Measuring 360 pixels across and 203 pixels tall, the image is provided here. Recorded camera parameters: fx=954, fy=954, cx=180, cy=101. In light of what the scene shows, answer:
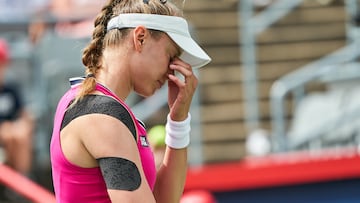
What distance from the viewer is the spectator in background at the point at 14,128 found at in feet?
22.0

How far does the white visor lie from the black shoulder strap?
223mm

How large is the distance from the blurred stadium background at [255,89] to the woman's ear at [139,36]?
12.4ft

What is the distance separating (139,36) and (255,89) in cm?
599

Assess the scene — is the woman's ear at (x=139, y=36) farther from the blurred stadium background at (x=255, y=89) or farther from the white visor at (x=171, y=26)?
the blurred stadium background at (x=255, y=89)

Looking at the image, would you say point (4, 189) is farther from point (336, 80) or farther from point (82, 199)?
point (336, 80)

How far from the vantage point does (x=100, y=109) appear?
2424 millimetres

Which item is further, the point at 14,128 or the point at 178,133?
the point at 14,128

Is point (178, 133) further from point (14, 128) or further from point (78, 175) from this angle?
point (14, 128)

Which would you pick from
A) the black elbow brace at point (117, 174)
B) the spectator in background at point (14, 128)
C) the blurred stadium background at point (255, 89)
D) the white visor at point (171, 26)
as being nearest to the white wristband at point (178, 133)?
the white visor at point (171, 26)

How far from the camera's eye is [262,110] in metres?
9.49

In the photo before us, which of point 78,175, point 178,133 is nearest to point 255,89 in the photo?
point 178,133

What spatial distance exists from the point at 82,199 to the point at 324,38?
7762 mm

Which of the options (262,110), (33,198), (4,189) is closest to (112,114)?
(33,198)

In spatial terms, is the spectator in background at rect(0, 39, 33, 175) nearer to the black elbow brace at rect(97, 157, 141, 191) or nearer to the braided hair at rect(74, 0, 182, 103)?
the braided hair at rect(74, 0, 182, 103)
